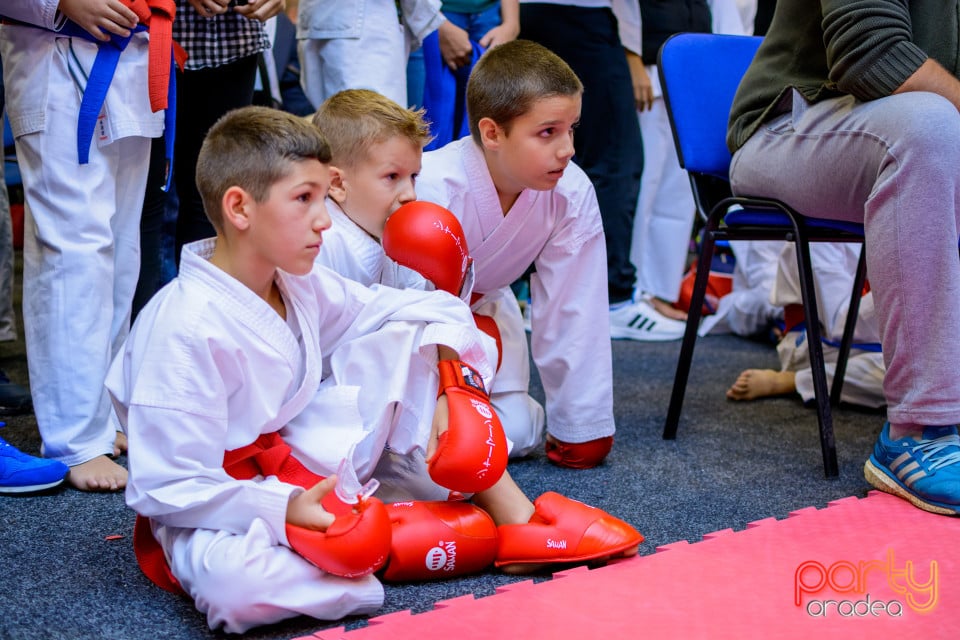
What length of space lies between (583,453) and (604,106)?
1633 millimetres

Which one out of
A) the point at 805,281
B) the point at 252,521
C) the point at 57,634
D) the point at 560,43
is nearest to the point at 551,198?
the point at 805,281

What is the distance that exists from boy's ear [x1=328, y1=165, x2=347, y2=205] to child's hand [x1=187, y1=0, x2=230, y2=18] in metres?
0.41

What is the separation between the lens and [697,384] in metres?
2.65

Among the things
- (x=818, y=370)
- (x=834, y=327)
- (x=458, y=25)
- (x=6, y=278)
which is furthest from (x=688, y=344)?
(x=6, y=278)

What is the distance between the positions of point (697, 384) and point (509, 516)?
1349 millimetres

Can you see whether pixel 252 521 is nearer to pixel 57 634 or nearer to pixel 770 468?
pixel 57 634

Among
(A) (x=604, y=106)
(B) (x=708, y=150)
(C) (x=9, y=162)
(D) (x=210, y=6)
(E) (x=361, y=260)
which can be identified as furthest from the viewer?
(C) (x=9, y=162)

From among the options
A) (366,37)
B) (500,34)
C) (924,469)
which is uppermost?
(366,37)

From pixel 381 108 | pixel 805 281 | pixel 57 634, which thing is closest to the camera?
pixel 57 634

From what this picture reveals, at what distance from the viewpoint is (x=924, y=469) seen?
1.55 m

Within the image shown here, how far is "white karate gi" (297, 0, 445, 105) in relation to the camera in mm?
2275

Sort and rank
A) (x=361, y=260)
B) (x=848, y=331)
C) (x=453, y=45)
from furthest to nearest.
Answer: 1. (x=453, y=45)
2. (x=848, y=331)
3. (x=361, y=260)

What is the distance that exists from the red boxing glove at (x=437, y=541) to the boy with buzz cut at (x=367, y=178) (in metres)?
0.44

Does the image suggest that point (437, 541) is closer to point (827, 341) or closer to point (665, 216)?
point (827, 341)
